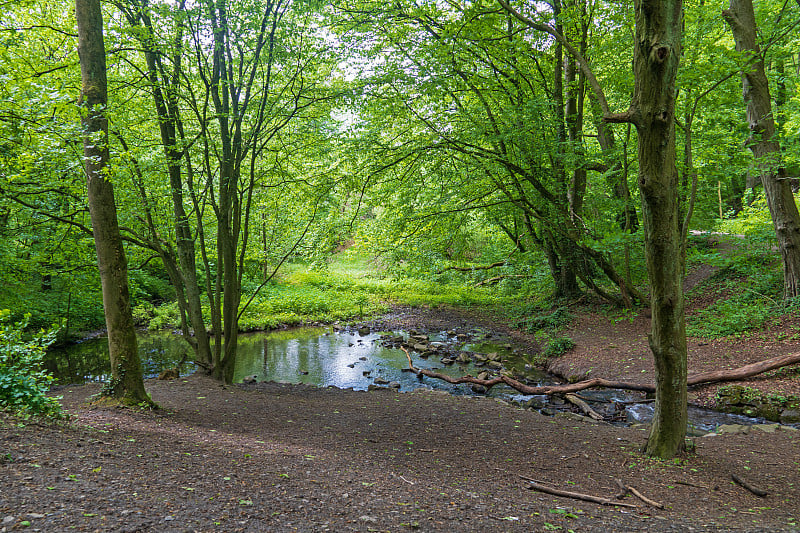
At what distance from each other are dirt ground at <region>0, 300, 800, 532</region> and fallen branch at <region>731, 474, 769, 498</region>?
0.15ft

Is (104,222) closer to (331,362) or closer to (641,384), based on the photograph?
(331,362)

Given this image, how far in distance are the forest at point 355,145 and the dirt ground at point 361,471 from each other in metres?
0.81

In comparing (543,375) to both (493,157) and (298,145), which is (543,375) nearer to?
(493,157)

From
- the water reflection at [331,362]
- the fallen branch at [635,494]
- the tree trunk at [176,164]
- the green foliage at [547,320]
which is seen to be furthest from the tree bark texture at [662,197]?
the green foliage at [547,320]

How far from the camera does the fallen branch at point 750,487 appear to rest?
386cm

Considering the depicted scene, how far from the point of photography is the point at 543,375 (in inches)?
389

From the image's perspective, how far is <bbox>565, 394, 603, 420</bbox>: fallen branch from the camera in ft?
23.0

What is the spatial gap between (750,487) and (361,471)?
3.60 m

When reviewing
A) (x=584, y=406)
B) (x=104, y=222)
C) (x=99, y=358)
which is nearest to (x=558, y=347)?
(x=584, y=406)

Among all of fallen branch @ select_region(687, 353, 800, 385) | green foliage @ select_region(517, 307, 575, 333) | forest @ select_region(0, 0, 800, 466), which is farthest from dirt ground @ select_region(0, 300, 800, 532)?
green foliage @ select_region(517, 307, 575, 333)

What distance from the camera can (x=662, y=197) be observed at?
4246mm

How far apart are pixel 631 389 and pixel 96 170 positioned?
29.5ft

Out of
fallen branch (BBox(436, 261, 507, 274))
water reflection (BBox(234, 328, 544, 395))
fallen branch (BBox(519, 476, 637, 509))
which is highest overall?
fallen branch (BBox(436, 261, 507, 274))

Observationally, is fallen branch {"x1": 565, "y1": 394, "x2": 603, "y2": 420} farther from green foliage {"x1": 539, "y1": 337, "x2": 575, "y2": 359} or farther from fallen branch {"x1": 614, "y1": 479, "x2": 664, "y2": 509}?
fallen branch {"x1": 614, "y1": 479, "x2": 664, "y2": 509}
